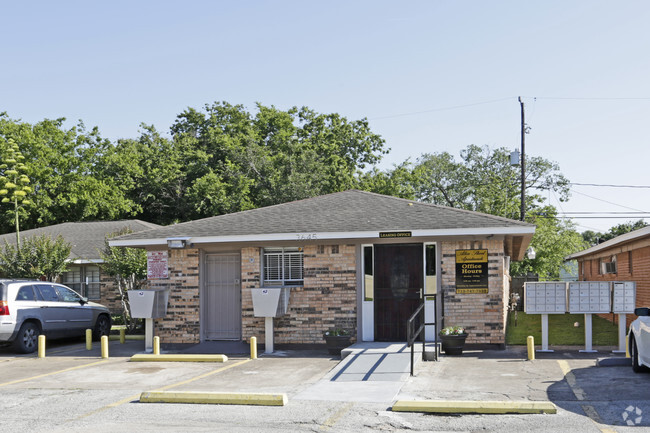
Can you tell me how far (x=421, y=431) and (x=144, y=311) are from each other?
9819mm

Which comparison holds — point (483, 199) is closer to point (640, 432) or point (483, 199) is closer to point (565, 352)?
point (565, 352)

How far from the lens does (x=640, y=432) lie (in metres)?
7.46

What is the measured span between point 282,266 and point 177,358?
3.25m

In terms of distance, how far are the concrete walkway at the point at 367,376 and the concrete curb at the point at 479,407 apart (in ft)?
2.25

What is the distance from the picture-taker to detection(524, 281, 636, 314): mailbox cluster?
14477 mm

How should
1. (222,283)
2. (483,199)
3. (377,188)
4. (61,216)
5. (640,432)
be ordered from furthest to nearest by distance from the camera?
(483,199), (377,188), (61,216), (222,283), (640,432)

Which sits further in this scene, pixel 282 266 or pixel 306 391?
pixel 282 266

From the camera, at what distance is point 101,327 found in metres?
19.3

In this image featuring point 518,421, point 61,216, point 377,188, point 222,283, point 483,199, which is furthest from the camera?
point 483,199

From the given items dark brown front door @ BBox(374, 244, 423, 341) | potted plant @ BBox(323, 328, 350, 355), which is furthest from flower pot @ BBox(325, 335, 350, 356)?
dark brown front door @ BBox(374, 244, 423, 341)

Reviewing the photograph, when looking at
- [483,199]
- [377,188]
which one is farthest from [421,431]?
[483,199]

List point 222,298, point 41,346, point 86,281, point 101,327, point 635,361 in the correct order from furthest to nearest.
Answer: point 86,281 → point 101,327 → point 222,298 → point 41,346 → point 635,361

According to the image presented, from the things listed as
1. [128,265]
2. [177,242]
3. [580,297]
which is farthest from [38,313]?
[580,297]

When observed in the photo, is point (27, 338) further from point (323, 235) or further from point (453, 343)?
point (453, 343)
